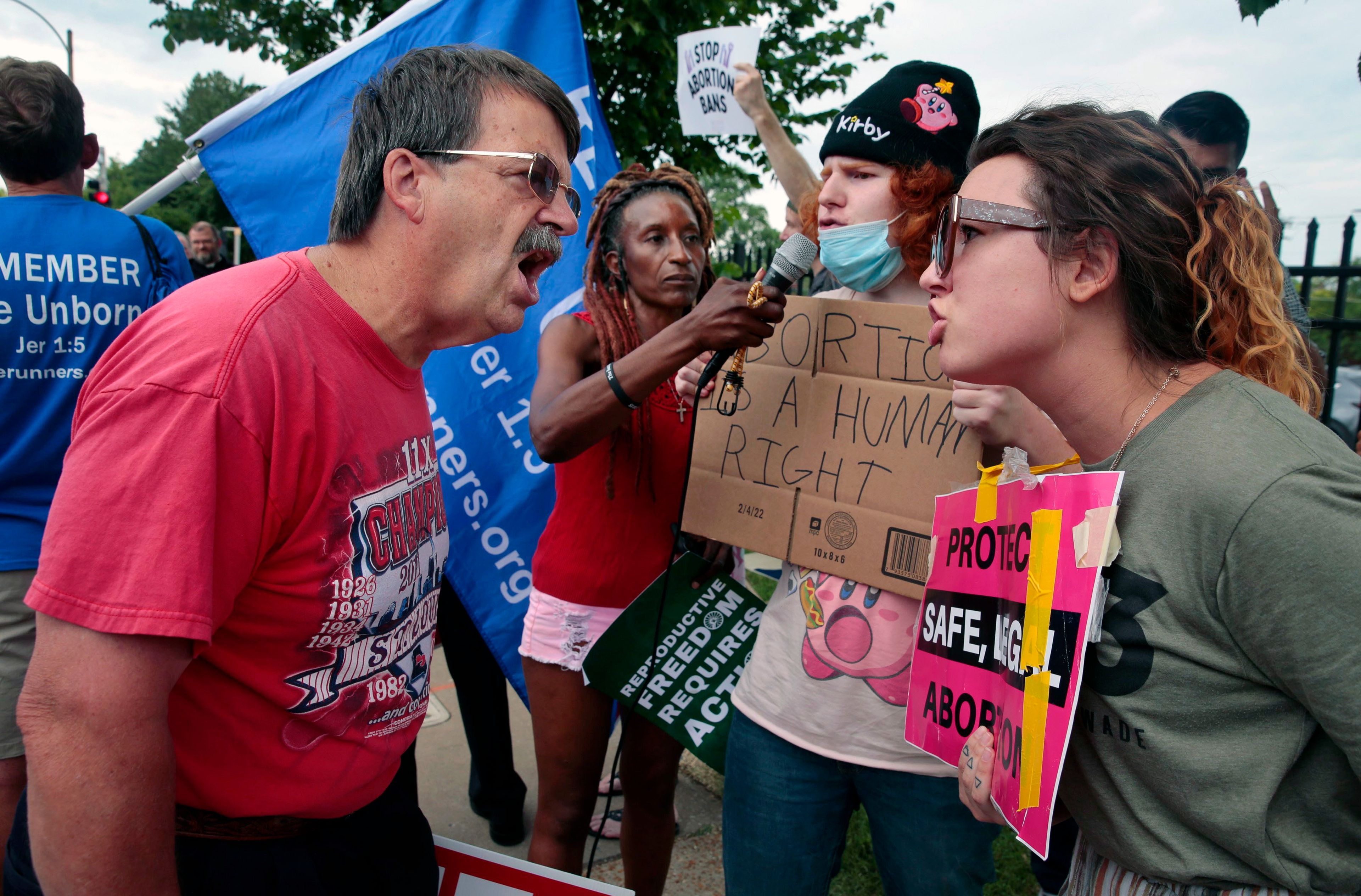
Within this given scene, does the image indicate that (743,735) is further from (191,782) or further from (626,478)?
(191,782)

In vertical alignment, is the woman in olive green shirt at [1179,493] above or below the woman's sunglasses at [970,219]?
below

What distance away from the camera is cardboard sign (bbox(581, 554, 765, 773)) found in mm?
2229

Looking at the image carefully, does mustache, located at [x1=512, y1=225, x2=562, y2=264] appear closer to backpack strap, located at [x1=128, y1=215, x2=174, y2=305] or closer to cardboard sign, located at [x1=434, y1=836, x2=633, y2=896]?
cardboard sign, located at [x1=434, y1=836, x2=633, y2=896]

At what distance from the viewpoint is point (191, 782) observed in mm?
1203

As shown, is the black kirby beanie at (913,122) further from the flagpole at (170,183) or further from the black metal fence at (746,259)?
the black metal fence at (746,259)

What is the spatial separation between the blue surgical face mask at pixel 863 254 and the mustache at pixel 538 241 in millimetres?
734

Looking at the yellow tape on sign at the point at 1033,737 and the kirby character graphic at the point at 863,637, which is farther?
the kirby character graphic at the point at 863,637

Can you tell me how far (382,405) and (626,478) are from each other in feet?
3.56

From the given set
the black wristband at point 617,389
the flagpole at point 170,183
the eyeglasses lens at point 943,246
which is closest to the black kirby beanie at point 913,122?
the eyeglasses lens at point 943,246

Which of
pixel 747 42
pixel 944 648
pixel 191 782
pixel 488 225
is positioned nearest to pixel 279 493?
pixel 191 782

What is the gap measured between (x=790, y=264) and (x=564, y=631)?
1.19 meters

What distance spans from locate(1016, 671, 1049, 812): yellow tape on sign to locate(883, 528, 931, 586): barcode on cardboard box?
1.71ft

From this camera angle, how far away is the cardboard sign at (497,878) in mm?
1518

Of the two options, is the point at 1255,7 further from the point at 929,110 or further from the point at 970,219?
the point at 970,219
